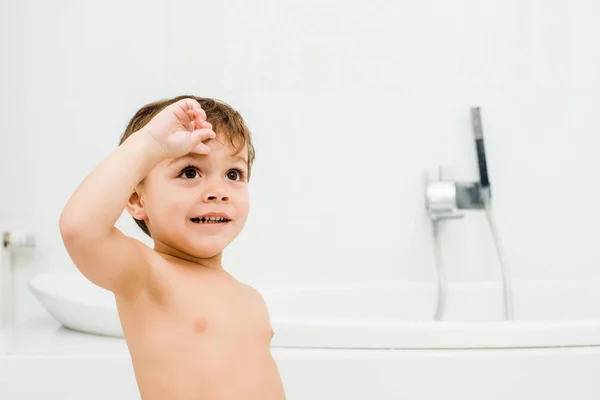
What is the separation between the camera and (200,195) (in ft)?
2.08

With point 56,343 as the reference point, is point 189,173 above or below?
above

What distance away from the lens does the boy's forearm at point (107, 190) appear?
51 centimetres

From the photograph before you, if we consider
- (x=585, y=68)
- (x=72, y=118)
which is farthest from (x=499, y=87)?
(x=72, y=118)

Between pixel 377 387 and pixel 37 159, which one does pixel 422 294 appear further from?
pixel 37 159

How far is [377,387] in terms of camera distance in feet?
2.79

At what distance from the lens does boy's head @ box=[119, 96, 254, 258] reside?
63cm

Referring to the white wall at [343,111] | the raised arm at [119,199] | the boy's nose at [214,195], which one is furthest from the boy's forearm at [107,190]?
the white wall at [343,111]

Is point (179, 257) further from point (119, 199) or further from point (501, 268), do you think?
point (501, 268)

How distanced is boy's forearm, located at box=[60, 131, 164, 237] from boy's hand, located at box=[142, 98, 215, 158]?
15mm

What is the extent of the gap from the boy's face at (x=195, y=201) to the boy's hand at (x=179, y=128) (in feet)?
0.18

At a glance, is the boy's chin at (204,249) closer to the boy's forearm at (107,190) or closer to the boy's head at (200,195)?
the boy's head at (200,195)

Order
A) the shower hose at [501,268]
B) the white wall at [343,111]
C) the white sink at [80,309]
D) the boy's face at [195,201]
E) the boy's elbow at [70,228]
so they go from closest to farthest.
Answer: the boy's elbow at [70,228], the boy's face at [195,201], the white sink at [80,309], the shower hose at [501,268], the white wall at [343,111]

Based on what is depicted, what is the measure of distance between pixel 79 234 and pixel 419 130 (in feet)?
3.99

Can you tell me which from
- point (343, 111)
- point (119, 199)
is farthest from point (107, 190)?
point (343, 111)
